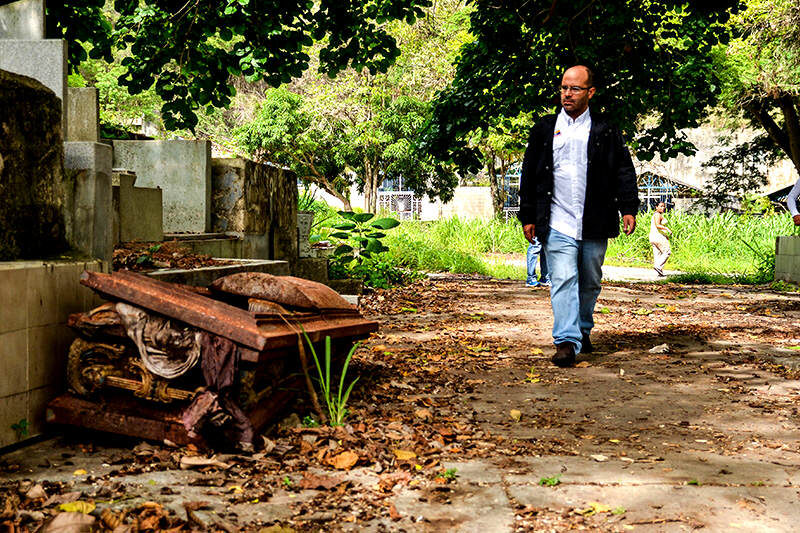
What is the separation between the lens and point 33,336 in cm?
326

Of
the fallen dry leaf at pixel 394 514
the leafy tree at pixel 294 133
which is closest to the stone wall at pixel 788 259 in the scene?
the fallen dry leaf at pixel 394 514

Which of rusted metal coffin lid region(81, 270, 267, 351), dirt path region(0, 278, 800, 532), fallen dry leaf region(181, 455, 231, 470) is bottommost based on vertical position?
dirt path region(0, 278, 800, 532)

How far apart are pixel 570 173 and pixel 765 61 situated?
1512 centimetres

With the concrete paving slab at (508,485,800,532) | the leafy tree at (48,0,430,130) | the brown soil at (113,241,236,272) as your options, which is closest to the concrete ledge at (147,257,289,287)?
the brown soil at (113,241,236,272)

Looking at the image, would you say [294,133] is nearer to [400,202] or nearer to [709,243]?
[400,202]

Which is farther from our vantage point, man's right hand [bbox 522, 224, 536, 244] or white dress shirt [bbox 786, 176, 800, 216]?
white dress shirt [bbox 786, 176, 800, 216]

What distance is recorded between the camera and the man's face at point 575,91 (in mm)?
5473

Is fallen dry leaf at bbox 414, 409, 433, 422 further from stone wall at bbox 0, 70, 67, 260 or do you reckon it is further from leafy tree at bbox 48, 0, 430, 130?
leafy tree at bbox 48, 0, 430, 130

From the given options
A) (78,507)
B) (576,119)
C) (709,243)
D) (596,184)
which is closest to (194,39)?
(576,119)

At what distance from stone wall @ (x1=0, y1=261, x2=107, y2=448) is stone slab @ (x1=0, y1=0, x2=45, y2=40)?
1.50 metres

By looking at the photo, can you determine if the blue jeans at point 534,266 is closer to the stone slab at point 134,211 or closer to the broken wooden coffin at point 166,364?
the stone slab at point 134,211

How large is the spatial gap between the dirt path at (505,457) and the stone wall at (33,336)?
6.5 inches

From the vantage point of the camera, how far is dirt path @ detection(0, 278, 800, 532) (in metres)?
2.58

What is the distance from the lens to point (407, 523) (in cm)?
253
